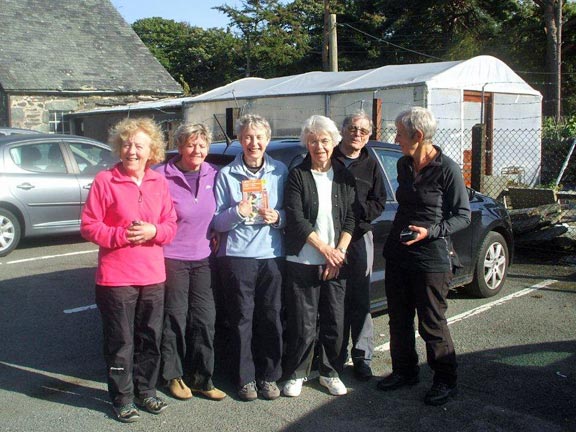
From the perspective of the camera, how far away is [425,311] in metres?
4.15

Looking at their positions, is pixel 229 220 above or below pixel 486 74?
below

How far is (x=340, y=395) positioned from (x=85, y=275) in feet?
14.4

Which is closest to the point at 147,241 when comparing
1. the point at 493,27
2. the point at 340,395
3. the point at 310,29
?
the point at 340,395

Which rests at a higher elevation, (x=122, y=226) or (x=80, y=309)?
(x=122, y=226)

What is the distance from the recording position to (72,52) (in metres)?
27.0

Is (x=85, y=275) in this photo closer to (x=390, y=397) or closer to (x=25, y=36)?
(x=390, y=397)

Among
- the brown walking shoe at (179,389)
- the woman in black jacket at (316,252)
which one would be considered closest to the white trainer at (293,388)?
the woman in black jacket at (316,252)

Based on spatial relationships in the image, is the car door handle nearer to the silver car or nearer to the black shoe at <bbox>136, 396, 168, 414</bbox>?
the silver car

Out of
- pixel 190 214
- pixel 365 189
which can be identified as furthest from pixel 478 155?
pixel 190 214

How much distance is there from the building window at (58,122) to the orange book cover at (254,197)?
23.5m

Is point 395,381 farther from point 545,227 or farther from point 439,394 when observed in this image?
point 545,227

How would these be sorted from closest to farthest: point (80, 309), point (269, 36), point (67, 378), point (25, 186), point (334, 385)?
point (334, 385) < point (67, 378) < point (80, 309) < point (25, 186) < point (269, 36)

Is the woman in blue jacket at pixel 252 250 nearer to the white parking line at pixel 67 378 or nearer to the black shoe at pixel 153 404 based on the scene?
the black shoe at pixel 153 404

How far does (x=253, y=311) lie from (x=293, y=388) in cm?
57
